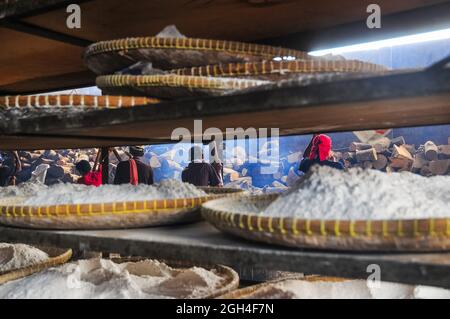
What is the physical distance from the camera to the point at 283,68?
42.8 inches

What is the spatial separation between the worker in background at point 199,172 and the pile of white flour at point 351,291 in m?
3.17

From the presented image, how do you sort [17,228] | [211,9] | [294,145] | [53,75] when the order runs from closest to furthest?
[17,228], [211,9], [53,75], [294,145]

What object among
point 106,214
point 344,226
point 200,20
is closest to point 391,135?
point 200,20

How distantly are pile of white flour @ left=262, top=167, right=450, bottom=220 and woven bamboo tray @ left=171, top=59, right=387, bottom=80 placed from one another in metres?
0.23

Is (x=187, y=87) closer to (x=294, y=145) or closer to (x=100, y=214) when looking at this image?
(x=100, y=214)

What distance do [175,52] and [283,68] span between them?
0.92ft

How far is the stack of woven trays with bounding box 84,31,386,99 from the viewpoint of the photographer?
3.36ft

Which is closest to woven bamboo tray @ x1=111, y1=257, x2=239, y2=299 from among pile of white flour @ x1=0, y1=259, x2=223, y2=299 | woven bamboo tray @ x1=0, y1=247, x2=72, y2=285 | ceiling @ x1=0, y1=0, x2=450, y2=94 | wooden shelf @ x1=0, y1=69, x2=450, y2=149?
pile of white flour @ x1=0, y1=259, x2=223, y2=299

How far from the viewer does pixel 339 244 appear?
829 mm

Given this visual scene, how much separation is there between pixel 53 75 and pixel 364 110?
1.66 meters

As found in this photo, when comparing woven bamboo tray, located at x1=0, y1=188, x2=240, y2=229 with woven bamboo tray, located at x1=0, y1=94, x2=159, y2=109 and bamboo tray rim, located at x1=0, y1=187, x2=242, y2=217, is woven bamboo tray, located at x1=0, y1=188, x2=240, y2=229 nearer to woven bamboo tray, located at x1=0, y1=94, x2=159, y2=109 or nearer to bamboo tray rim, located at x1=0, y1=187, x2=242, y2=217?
bamboo tray rim, located at x1=0, y1=187, x2=242, y2=217

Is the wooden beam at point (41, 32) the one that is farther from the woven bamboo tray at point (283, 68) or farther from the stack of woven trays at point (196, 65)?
the woven bamboo tray at point (283, 68)

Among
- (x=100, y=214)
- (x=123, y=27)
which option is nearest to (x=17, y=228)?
(x=100, y=214)

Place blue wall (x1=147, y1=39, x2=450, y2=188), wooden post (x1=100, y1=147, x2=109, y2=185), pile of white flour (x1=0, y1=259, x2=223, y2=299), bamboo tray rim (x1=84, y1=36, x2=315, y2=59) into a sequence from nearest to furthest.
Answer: bamboo tray rim (x1=84, y1=36, x2=315, y2=59) < pile of white flour (x1=0, y1=259, x2=223, y2=299) < wooden post (x1=100, y1=147, x2=109, y2=185) < blue wall (x1=147, y1=39, x2=450, y2=188)
